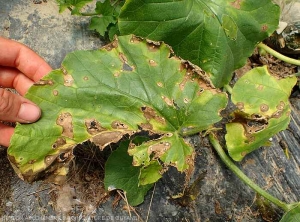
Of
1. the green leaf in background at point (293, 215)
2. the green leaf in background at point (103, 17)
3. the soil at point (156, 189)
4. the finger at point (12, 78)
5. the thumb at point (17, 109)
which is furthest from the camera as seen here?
the green leaf in background at point (103, 17)

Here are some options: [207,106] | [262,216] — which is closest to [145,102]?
[207,106]

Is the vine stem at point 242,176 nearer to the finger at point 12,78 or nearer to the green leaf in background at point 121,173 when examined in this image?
the green leaf in background at point 121,173

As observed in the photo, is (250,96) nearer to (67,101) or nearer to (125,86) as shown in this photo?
(125,86)

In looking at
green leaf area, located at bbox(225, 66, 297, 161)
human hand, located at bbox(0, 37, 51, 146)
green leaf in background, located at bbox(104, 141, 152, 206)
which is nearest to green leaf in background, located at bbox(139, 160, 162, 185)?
green leaf in background, located at bbox(104, 141, 152, 206)

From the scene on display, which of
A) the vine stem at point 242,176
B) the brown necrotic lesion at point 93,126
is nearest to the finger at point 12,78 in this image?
the brown necrotic lesion at point 93,126

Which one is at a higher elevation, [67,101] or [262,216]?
[67,101]

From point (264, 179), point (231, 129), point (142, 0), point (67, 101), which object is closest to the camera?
point (67, 101)

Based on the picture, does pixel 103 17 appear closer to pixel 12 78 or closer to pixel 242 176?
pixel 12 78
